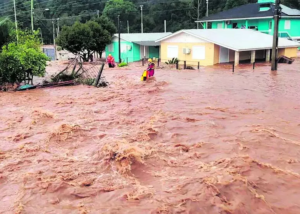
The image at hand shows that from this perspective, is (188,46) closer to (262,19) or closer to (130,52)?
(130,52)

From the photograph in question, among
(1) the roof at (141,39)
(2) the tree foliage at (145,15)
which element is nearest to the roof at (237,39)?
(1) the roof at (141,39)

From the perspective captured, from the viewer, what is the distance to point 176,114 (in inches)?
520

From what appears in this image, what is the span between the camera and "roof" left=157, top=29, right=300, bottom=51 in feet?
104

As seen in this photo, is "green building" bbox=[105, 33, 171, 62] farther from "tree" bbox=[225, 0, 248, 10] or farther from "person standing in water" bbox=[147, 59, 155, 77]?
"tree" bbox=[225, 0, 248, 10]

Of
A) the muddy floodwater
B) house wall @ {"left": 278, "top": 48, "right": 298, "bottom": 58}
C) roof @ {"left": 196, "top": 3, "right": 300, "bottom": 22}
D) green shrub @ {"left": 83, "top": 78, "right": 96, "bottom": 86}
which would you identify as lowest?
the muddy floodwater

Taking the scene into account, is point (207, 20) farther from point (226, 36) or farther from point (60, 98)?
point (60, 98)

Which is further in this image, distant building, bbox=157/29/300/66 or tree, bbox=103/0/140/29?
tree, bbox=103/0/140/29

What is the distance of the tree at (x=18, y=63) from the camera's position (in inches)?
777

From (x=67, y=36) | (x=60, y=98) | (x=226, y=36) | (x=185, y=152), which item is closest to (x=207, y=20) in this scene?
(x=226, y=36)

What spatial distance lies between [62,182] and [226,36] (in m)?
30.3

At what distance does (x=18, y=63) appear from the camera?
19859mm

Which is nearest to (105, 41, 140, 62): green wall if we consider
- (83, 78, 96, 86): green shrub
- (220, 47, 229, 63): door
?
(220, 47, 229, 63): door

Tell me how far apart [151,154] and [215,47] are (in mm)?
24928

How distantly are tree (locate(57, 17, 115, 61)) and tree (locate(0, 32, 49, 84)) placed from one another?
56.0 feet
